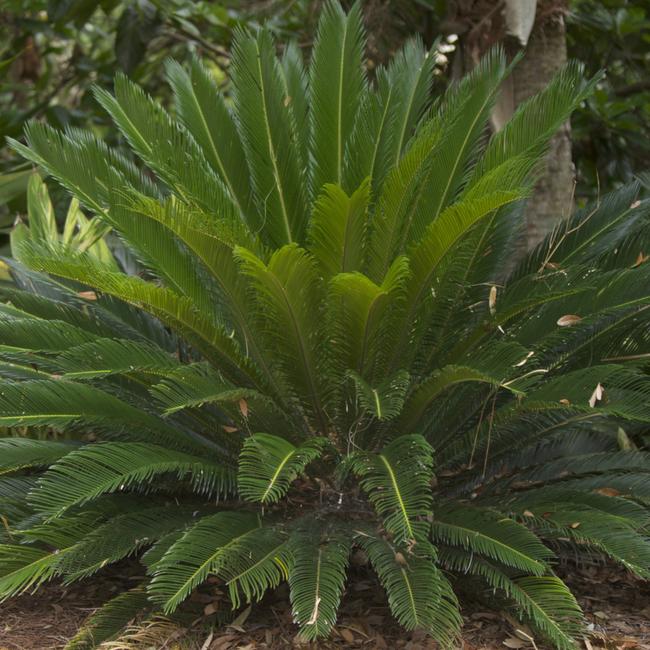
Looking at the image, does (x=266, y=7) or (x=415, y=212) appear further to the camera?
(x=266, y=7)

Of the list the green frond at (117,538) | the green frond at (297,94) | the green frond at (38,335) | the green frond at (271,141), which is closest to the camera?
the green frond at (117,538)

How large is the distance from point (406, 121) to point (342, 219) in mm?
897

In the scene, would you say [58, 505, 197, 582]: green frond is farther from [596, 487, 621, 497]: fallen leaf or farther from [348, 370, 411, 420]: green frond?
[596, 487, 621, 497]: fallen leaf

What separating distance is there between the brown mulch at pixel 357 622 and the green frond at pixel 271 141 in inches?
52.5

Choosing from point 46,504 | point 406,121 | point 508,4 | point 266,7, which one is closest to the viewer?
point 46,504

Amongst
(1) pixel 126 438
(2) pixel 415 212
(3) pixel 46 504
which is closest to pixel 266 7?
(2) pixel 415 212

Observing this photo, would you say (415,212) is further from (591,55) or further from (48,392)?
(591,55)

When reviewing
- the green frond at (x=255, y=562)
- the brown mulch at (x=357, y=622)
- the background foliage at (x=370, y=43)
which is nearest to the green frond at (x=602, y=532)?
the brown mulch at (x=357, y=622)

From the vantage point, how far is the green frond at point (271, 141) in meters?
3.17

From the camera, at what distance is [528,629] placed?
8.62 ft

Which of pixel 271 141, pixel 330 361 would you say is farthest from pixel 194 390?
pixel 271 141

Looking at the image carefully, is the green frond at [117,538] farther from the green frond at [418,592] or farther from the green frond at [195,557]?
the green frond at [418,592]

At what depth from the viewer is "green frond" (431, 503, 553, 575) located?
2.42m

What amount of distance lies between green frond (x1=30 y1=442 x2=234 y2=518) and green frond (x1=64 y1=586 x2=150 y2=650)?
35 centimetres
